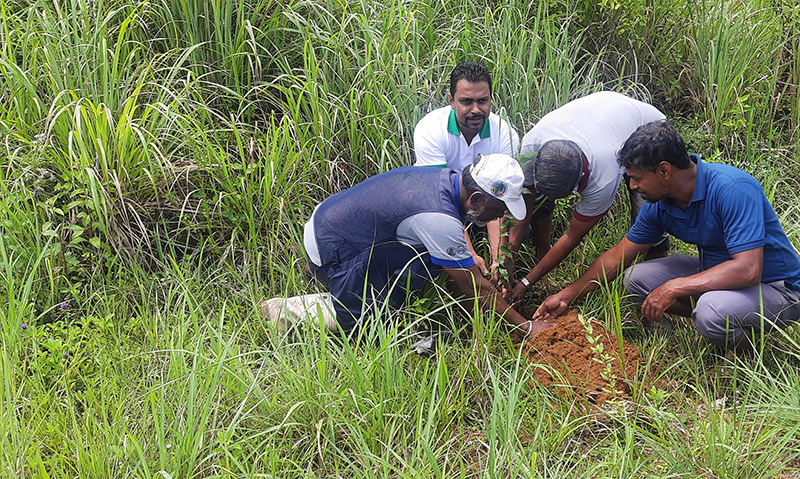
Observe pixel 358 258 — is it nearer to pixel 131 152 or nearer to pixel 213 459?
pixel 213 459

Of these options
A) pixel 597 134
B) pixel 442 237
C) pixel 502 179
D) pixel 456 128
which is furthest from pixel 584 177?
pixel 442 237

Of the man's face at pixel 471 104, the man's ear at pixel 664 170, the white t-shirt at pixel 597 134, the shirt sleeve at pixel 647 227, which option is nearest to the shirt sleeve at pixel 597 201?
the white t-shirt at pixel 597 134

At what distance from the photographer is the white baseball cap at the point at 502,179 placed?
2.82 m

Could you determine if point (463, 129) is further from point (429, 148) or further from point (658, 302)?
point (658, 302)

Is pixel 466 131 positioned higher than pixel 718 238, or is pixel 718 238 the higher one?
pixel 466 131

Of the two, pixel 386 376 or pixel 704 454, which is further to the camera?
pixel 386 376

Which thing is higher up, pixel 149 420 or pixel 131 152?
pixel 131 152

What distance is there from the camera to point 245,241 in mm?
3699

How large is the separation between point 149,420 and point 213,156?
1.71 m

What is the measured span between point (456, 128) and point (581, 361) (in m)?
1.51

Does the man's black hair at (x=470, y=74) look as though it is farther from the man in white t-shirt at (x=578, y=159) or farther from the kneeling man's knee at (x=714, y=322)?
the kneeling man's knee at (x=714, y=322)

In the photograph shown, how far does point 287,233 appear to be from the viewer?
3.73 meters

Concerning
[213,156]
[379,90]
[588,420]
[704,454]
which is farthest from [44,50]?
[704,454]

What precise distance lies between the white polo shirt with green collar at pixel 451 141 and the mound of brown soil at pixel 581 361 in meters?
1.12
